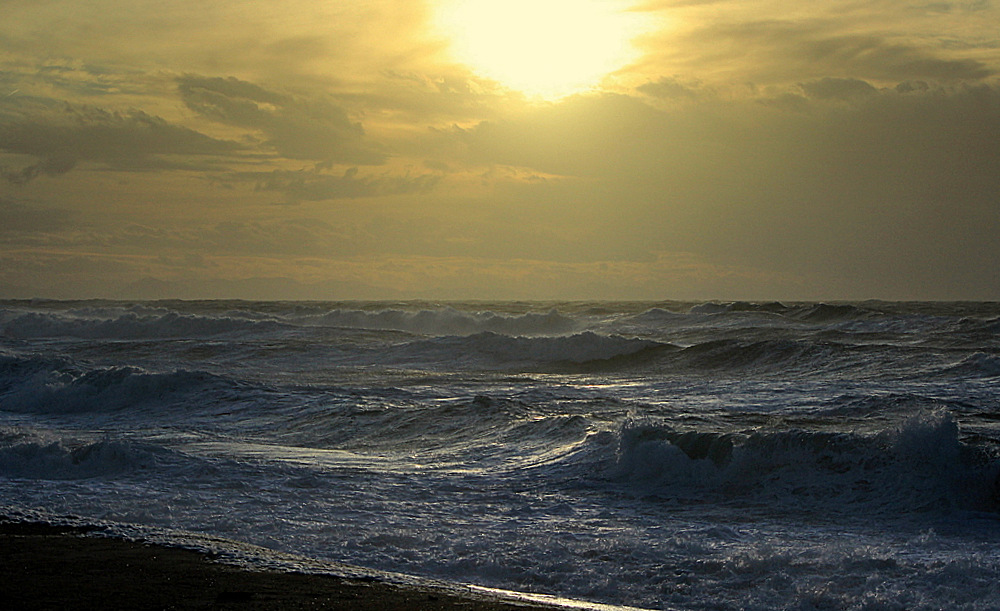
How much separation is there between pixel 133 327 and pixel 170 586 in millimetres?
47242

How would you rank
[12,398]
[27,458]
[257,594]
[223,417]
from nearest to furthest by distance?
[257,594] < [27,458] < [223,417] < [12,398]

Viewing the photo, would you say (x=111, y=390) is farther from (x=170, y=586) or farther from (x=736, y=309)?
(x=736, y=309)

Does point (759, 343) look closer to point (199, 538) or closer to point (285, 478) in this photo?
point (285, 478)

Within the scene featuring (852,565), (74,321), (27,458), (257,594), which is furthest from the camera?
(74,321)

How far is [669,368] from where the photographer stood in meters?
25.4

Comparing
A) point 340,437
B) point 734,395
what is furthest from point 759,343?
point 340,437

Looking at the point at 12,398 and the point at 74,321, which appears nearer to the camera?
the point at 12,398

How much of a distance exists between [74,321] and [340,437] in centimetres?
4561

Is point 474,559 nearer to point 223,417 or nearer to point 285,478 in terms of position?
point 285,478

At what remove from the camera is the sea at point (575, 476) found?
7.18 meters

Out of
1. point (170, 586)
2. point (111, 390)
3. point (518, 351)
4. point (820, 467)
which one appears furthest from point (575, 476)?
point (518, 351)

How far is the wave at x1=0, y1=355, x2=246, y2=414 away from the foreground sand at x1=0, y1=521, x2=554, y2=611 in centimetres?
1140

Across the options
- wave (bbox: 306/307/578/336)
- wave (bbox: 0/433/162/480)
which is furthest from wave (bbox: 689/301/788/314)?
wave (bbox: 0/433/162/480)

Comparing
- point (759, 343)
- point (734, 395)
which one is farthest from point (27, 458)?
point (759, 343)
